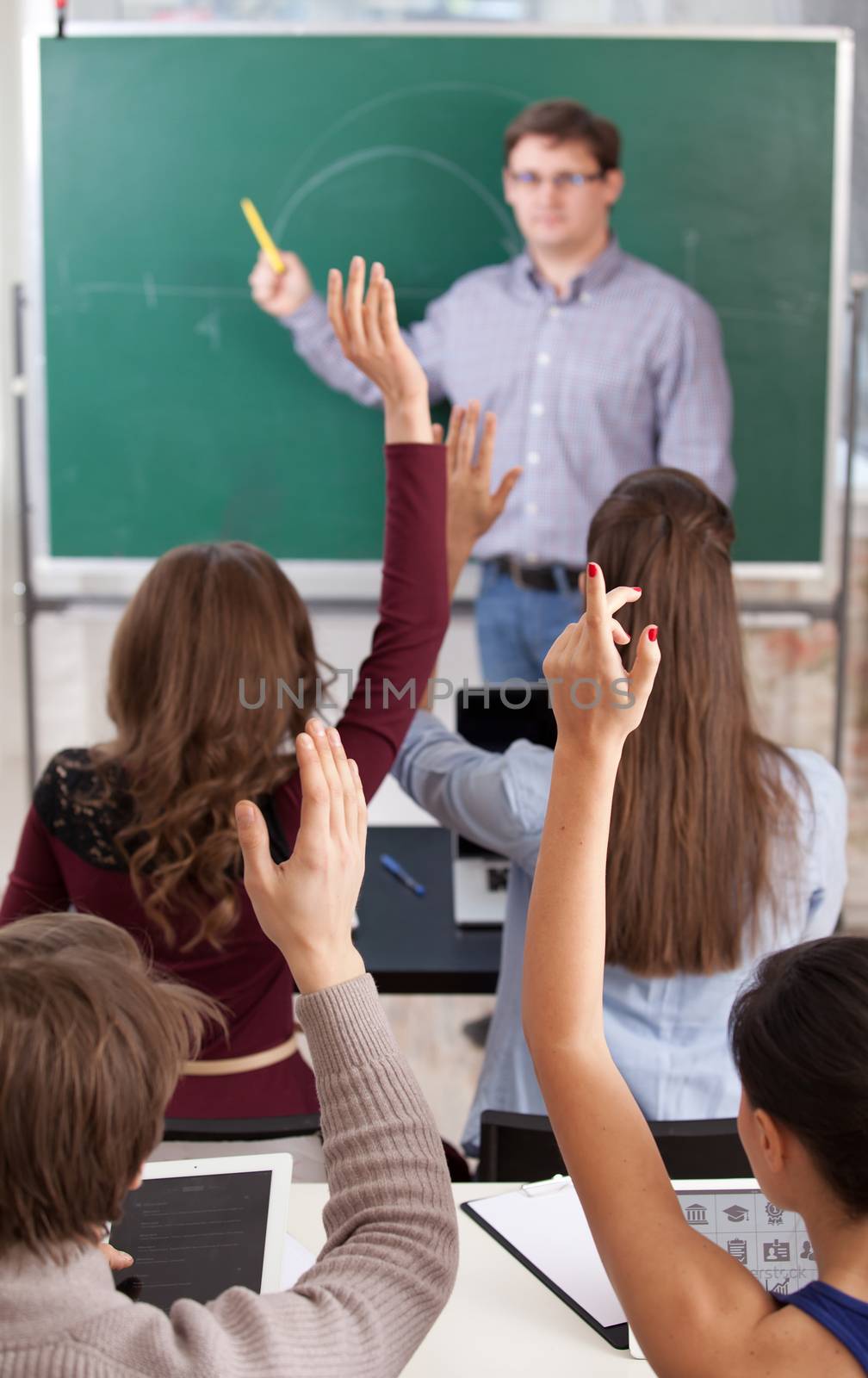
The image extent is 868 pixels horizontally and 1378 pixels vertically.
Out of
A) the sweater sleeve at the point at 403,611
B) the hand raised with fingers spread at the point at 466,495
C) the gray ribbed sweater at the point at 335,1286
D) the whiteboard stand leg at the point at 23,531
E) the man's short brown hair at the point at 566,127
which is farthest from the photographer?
the whiteboard stand leg at the point at 23,531

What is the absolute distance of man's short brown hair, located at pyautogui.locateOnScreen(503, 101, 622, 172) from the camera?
9.53ft

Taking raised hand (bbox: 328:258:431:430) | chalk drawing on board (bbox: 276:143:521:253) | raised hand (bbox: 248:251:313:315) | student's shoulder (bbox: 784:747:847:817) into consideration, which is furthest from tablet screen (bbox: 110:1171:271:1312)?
chalk drawing on board (bbox: 276:143:521:253)

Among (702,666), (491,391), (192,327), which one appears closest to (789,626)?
(491,391)

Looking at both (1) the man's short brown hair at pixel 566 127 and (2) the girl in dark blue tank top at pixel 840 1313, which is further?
(1) the man's short brown hair at pixel 566 127

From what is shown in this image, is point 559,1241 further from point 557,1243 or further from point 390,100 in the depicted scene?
point 390,100

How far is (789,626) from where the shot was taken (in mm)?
3180

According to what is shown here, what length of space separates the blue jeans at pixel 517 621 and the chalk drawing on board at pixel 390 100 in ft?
3.15

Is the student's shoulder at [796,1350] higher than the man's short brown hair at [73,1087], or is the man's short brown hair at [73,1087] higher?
the man's short brown hair at [73,1087]

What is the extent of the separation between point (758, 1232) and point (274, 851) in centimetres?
69

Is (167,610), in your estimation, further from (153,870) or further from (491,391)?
(491,391)

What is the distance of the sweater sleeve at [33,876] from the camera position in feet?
5.10

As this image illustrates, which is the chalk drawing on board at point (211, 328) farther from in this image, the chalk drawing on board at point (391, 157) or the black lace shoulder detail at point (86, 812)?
the black lace shoulder detail at point (86, 812)

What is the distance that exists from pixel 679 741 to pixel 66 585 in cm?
211

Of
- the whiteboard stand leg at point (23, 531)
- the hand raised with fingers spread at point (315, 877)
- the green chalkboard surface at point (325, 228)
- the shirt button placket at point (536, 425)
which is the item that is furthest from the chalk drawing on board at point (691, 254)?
the hand raised with fingers spread at point (315, 877)
